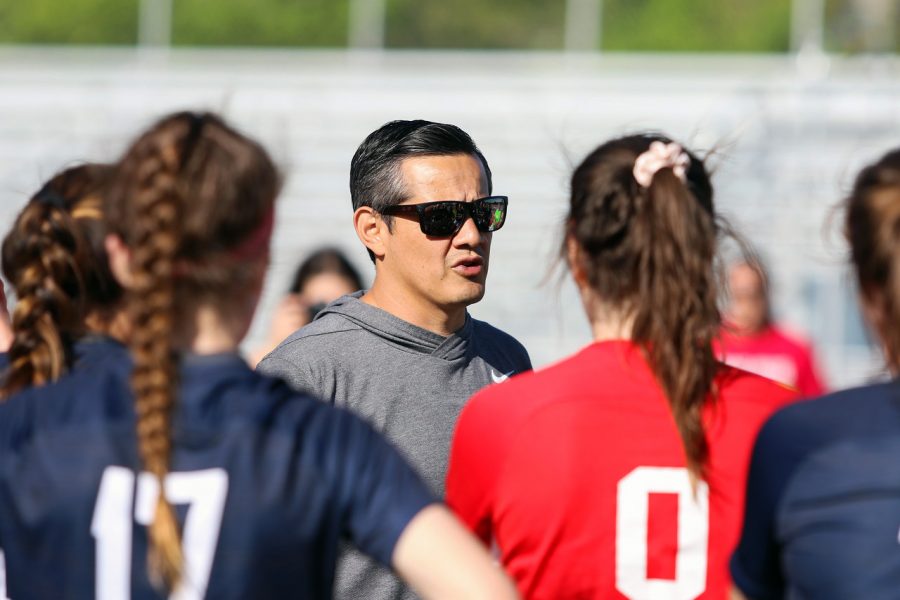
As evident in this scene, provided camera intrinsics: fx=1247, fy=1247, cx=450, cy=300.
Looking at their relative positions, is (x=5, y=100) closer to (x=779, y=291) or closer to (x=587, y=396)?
(x=779, y=291)

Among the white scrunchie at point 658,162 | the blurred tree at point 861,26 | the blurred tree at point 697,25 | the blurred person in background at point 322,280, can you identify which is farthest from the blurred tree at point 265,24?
the white scrunchie at point 658,162

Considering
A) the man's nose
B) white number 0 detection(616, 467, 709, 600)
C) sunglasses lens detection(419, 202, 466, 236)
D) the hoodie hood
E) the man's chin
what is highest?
sunglasses lens detection(419, 202, 466, 236)

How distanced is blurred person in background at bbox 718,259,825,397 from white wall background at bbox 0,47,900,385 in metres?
5.82

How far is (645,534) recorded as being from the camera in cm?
224

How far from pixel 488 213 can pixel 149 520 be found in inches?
68.2

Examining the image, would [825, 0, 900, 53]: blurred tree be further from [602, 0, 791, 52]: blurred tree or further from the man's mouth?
the man's mouth

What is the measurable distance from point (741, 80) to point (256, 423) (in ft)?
46.4

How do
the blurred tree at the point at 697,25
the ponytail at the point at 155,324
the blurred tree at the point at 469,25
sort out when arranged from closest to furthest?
the ponytail at the point at 155,324 < the blurred tree at the point at 697,25 < the blurred tree at the point at 469,25

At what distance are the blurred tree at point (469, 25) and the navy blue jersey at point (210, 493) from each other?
88.6ft

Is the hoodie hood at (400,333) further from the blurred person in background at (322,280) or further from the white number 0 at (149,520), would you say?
the blurred person in background at (322,280)

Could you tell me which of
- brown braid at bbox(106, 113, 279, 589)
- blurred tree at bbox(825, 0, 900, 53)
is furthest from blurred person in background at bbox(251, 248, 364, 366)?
blurred tree at bbox(825, 0, 900, 53)

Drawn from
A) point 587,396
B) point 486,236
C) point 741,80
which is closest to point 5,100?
point 741,80

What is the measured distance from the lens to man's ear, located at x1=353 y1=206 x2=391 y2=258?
11.1ft

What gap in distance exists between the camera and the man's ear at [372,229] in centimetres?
340
